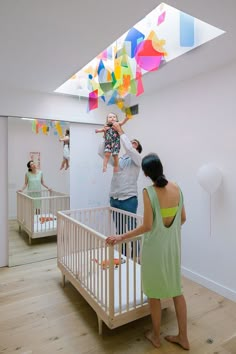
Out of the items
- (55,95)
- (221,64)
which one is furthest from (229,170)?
(55,95)

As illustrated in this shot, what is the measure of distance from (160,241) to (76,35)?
1.57 meters

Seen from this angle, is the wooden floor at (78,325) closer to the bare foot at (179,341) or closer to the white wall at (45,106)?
the bare foot at (179,341)

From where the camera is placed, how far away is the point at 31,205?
121 inches

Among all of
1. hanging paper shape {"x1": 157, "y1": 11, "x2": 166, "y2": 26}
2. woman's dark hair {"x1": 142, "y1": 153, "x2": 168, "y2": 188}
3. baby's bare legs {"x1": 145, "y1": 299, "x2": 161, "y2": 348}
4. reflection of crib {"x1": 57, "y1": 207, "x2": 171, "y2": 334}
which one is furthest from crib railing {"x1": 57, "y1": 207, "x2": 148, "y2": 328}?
hanging paper shape {"x1": 157, "y1": 11, "x2": 166, "y2": 26}

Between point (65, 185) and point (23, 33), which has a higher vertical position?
point (23, 33)

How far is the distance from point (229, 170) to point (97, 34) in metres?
1.62

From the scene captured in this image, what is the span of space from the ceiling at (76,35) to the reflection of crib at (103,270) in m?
1.46

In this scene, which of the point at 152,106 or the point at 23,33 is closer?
the point at 23,33

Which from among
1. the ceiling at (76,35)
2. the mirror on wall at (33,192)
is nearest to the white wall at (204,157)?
the ceiling at (76,35)

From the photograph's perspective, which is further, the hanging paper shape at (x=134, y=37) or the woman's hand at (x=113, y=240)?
the hanging paper shape at (x=134, y=37)

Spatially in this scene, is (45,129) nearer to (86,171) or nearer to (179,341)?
(86,171)

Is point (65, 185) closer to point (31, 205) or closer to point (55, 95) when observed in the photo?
point (31, 205)

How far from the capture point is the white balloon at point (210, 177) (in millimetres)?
2235

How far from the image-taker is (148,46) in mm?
2062
